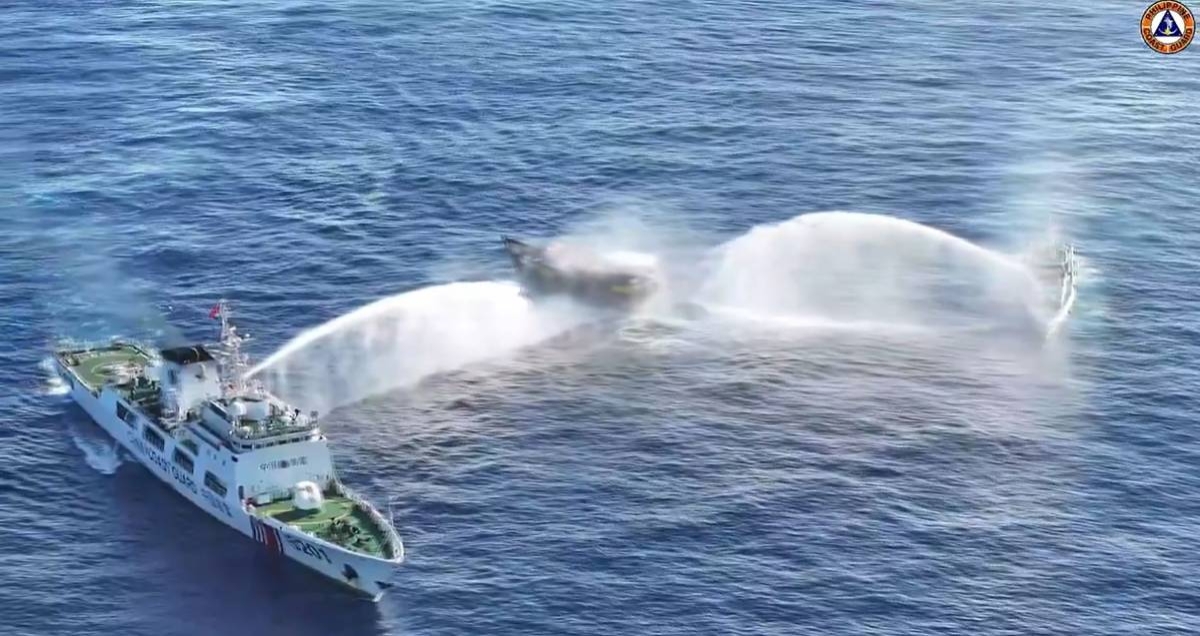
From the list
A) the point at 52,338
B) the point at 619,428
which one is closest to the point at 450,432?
the point at 619,428

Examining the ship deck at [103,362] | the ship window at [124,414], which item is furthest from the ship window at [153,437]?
the ship deck at [103,362]


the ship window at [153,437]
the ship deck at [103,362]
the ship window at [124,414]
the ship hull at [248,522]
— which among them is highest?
the ship deck at [103,362]

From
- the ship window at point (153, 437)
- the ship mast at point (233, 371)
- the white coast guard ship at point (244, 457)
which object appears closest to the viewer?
the white coast guard ship at point (244, 457)

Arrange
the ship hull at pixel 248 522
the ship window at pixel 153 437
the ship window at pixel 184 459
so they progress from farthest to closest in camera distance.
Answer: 1. the ship window at pixel 153 437
2. the ship window at pixel 184 459
3. the ship hull at pixel 248 522

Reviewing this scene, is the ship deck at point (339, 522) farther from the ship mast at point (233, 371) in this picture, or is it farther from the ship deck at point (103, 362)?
the ship deck at point (103, 362)

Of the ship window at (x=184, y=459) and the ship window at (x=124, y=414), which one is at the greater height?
the ship window at (x=124, y=414)

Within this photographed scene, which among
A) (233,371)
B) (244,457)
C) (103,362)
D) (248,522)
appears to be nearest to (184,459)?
(244,457)

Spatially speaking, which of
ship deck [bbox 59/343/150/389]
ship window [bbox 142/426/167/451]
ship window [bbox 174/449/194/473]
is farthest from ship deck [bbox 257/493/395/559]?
ship deck [bbox 59/343/150/389]
